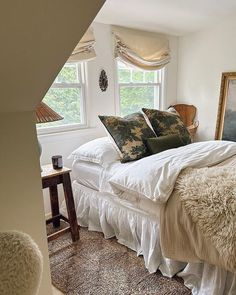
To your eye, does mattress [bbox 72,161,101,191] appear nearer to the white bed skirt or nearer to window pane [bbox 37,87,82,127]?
the white bed skirt

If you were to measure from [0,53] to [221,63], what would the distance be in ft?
10.8

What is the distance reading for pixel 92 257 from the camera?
2012 millimetres

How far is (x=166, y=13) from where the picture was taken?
2.80 m

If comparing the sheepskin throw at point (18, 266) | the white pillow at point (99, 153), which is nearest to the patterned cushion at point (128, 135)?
the white pillow at point (99, 153)

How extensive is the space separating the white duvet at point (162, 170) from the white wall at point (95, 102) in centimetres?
91

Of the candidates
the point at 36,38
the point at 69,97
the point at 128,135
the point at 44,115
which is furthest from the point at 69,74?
the point at 36,38

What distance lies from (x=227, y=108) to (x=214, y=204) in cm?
232

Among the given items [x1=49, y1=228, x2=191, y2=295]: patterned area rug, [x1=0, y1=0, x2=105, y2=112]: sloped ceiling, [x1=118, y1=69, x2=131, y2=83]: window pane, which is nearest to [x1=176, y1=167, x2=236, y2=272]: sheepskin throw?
[x1=49, y1=228, x2=191, y2=295]: patterned area rug

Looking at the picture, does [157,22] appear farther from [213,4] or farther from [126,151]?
[126,151]

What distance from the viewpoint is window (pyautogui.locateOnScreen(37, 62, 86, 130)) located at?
2.64 metres

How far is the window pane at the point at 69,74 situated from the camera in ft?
8.70

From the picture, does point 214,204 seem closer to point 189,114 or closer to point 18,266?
point 18,266

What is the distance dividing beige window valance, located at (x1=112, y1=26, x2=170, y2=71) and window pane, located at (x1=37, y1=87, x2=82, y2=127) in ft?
2.46

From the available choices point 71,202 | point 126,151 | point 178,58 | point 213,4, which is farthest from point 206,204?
point 178,58
